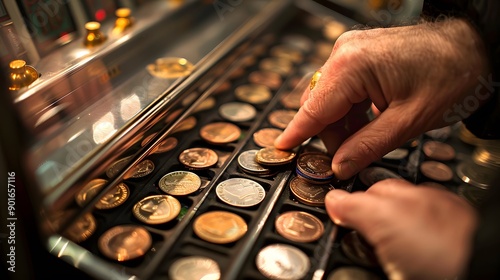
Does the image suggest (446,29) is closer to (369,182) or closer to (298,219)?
(369,182)

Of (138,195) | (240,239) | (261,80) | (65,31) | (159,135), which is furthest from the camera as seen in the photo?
(261,80)

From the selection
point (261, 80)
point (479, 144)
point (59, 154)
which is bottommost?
point (479, 144)

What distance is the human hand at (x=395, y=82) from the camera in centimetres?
131

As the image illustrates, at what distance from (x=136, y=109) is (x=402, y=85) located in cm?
82

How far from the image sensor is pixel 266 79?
2070mm

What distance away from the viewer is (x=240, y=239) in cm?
123

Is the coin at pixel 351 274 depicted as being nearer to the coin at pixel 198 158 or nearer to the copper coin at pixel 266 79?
the coin at pixel 198 158

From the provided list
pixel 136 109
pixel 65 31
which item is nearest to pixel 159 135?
pixel 136 109

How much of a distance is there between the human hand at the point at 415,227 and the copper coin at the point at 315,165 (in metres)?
0.24

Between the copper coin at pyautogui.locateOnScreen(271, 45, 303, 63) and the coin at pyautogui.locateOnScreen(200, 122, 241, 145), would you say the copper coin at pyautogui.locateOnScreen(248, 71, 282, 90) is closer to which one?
the copper coin at pyautogui.locateOnScreen(271, 45, 303, 63)

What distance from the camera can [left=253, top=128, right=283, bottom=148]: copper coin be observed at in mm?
1602

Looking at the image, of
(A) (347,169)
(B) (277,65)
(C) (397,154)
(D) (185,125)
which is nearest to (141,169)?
(D) (185,125)

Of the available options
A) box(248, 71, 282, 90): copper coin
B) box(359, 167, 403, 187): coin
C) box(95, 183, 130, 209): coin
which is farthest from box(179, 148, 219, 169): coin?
box(248, 71, 282, 90): copper coin

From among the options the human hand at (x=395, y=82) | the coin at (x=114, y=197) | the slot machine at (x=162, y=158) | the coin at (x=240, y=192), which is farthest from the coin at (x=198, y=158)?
the human hand at (x=395, y=82)
